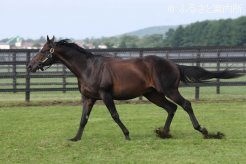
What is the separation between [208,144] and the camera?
338 inches

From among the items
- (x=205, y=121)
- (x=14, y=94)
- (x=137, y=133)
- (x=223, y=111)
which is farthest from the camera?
(x=14, y=94)

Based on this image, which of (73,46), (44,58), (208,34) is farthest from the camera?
(208,34)

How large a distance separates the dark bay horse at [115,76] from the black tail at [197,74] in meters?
0.02

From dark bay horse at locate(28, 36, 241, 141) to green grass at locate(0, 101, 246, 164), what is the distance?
20.1 inches

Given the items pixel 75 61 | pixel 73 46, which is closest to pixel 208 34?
pixel 73 46

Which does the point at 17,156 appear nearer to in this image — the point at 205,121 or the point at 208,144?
the point at 208,144

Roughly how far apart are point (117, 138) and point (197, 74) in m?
1.88

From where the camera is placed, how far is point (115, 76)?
366 inches

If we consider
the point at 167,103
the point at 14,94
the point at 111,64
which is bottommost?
the point at 14,94

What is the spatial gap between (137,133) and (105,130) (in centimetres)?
72

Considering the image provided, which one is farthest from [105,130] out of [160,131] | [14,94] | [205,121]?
[14,94]

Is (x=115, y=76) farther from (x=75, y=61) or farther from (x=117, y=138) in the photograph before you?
(x=117, y=138)

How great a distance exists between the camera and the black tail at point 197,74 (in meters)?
9.63

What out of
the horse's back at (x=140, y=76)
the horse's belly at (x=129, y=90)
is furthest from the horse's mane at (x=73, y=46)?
the horse's belly at (x=129, y=90)
